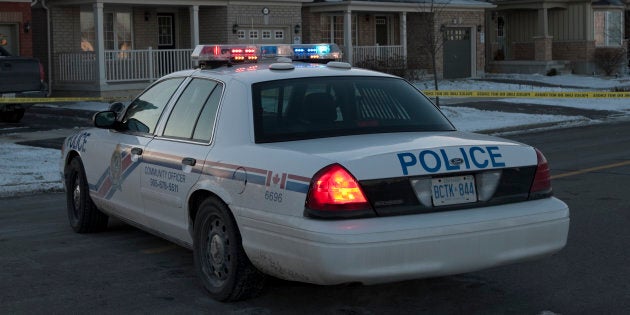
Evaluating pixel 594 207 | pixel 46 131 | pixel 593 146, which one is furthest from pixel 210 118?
pixel 46 131

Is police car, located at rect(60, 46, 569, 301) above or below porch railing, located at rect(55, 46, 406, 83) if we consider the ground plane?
below

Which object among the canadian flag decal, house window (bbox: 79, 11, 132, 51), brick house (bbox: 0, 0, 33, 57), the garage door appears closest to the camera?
the canadian flag decal

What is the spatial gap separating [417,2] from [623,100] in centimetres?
855

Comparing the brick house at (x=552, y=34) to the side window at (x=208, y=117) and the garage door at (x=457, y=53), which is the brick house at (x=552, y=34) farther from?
the side window at (x=208, y=117)

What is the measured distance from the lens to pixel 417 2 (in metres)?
31.9

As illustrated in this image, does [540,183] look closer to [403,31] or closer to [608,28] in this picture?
[403,31]

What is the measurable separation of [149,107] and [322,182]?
8.18 ft

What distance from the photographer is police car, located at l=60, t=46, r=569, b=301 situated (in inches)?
193

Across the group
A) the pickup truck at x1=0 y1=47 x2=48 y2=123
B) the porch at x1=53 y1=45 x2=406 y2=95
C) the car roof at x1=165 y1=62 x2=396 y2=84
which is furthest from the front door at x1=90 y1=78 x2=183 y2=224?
the porch at x1=53 y1=45 x2=406 y2=95

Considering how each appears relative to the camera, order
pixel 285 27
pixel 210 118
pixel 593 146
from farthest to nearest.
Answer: pixel 285 27 < pixel 593 146 < pixel 210 118

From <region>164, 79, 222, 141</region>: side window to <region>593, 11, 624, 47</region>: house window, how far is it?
35.7 m

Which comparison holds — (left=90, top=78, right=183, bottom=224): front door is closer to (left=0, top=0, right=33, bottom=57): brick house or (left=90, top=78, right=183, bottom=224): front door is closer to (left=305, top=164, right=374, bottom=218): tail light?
(left=305, top=164, right=374, bottom=218): tail light

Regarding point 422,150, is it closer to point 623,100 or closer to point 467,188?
point 467,188

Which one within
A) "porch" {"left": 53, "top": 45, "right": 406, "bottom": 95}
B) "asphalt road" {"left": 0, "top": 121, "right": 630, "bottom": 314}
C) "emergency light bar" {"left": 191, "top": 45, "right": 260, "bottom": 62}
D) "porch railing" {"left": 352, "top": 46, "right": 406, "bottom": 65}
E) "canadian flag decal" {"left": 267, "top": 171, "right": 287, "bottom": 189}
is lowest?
"asphalt road" {"left": 0, "top": 121, "right": 630, "bottom": 314}
